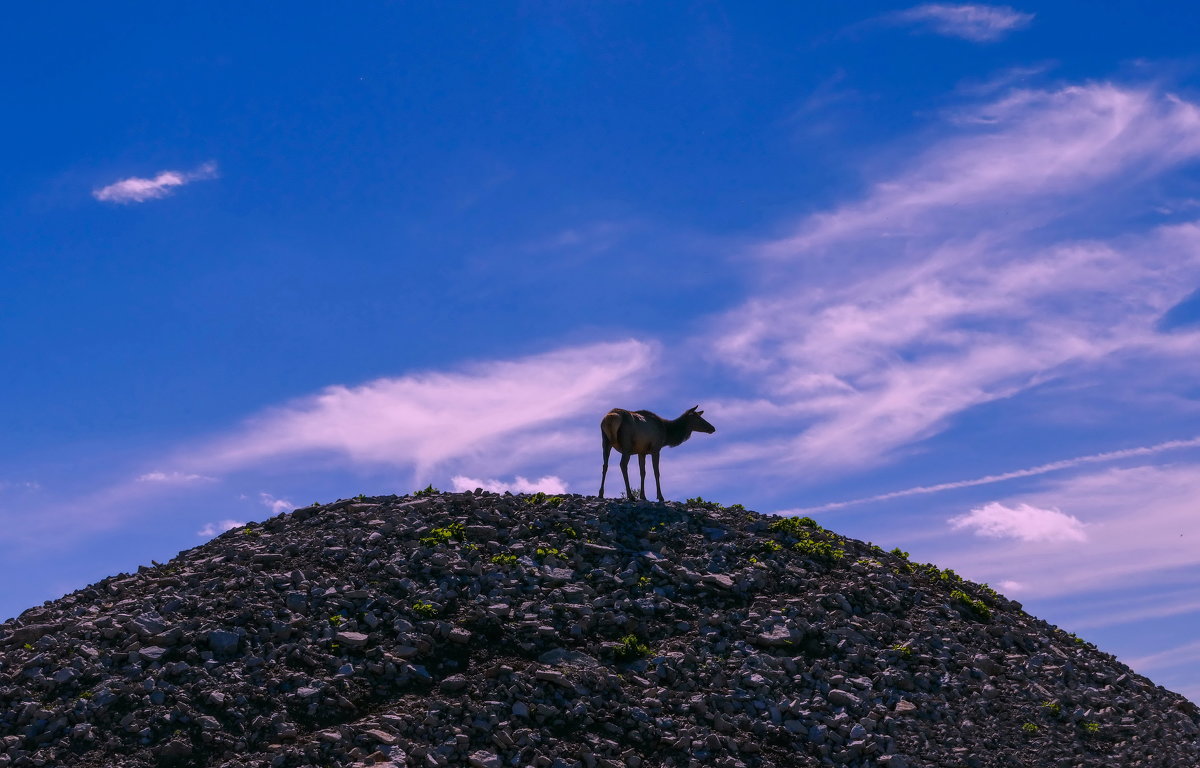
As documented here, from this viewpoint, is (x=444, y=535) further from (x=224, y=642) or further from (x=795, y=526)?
(x=795, y=526)

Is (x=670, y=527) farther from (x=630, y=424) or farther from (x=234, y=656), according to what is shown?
(x=234, y=656)

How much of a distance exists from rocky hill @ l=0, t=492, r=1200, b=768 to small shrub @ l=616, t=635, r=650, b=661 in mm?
44

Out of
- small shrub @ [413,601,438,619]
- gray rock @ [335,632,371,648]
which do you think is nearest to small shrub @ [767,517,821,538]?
small shrub @ [413,601,438,619]

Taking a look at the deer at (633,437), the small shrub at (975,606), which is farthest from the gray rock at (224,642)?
the small shrub at (975,606)

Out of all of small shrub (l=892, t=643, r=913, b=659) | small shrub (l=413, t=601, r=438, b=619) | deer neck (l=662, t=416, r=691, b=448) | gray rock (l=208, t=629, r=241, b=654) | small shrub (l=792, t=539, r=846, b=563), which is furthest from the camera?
deer neck (l=662, t=416, r=691, b=448)

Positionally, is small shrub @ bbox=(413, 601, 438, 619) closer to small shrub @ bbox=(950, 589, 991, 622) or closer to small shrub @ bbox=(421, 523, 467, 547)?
small shrub @ bbox=(421, 523, 467, 547)

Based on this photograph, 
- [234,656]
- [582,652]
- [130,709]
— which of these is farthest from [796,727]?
[130,709]

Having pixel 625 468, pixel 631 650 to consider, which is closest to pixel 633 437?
pixel 625 468

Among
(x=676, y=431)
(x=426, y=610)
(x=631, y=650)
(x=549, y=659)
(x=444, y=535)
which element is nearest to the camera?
(x=549, y=659)

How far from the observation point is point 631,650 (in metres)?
21.2

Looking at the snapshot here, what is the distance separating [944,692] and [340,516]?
1522 centimetres

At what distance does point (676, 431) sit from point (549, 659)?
13.2 meters

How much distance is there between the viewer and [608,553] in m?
24.9

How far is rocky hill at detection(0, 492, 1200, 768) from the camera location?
62.1 feet
